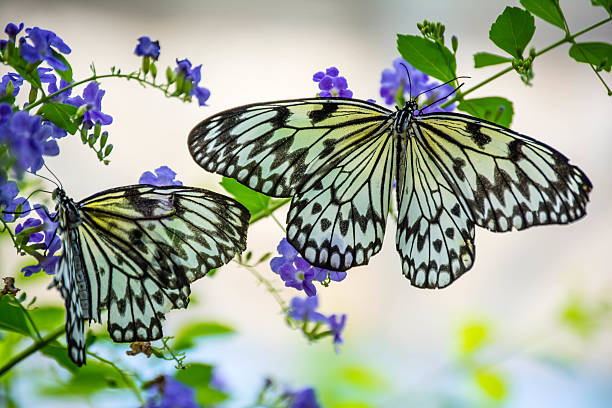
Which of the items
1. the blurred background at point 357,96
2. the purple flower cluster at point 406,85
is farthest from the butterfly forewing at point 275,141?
the blurred background at point 357,96

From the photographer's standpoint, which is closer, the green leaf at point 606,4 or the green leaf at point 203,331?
the green leaf at point 606,4

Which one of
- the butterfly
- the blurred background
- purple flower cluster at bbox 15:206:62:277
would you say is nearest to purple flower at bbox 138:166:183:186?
the butterfly

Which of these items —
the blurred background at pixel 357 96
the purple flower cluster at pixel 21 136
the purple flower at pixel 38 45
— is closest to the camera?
the purple flower cluster at pixel 21 136

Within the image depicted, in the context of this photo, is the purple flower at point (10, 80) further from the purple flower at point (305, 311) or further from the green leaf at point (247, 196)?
the purple flower at point (305, 311)

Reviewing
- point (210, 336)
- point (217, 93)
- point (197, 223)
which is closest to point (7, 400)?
point (210, 336)

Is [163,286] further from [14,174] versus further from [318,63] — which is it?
[318,63]

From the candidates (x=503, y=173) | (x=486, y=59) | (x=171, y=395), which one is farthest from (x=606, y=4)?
(x=171, y=395)

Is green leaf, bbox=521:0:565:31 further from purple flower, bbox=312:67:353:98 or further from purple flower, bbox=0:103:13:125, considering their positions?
purple flower, bbox=0:103:13:125
